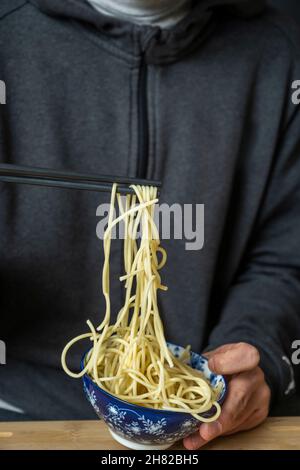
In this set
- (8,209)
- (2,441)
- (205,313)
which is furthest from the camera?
(205,313)

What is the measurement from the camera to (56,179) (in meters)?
0.65

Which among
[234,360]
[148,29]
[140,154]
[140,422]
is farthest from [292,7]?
[140,422]

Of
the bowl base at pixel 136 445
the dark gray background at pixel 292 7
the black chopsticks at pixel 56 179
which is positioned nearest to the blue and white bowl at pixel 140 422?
the bowl base at pixel 136 445

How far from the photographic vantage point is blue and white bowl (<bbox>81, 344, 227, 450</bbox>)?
67cm

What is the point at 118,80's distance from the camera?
3.54ft

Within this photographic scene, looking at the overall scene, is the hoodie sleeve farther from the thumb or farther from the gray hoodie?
the thumb

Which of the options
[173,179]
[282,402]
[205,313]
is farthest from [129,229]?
[282,402]

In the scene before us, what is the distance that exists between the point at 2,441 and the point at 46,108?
2.03ft

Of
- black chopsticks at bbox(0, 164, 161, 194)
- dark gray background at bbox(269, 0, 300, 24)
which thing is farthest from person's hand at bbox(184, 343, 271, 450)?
dark gray background at bbox(269, 0, 300, 24)

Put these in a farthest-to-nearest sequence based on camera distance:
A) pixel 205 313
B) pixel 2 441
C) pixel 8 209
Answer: pixel 205 313 < pixel 8 209 < pixel 2 441

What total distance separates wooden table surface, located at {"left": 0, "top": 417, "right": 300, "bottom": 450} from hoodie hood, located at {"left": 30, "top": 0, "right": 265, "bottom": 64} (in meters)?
0.69

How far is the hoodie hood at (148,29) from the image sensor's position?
39.9 inches
